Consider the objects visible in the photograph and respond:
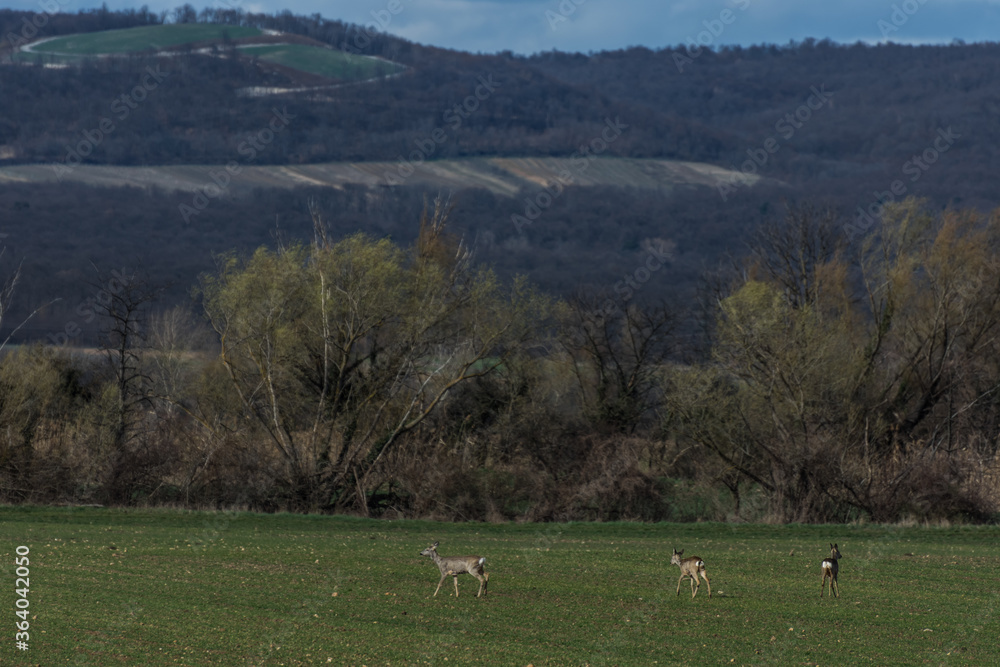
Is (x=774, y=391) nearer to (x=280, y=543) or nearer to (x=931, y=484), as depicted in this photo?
(x=931, y=484)

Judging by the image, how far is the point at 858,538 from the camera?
31.8 meters

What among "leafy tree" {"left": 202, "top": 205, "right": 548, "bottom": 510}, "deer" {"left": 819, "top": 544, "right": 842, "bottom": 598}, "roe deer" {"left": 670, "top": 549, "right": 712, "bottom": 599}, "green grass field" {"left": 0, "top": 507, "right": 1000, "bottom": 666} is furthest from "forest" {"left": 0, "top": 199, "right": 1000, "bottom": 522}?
"roe deer" {"left": 670, "top": 549, "right": 712, "bottom": 599}

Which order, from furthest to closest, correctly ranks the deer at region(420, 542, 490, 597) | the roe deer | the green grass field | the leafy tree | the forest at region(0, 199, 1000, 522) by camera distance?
the leafy tree
the forest at region(0, 199, 1000, 522)
the roe deer
the deer at region(420, 542, 490, 597)
the green grass field

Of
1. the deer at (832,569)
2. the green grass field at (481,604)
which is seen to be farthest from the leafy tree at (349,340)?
the deer at (832,569)

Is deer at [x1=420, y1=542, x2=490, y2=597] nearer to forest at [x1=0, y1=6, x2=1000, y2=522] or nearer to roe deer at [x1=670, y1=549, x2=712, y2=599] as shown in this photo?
roe deer at [x1=670, y1=549, x2=712, y2=599]

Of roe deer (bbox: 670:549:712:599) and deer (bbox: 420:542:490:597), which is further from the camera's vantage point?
roe deer (bbox: 670:549:712:599)

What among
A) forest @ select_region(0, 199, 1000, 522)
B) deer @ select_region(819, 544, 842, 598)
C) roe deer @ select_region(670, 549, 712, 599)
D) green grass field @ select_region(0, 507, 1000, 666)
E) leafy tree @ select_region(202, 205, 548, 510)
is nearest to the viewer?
green grass field @ select_region(0, 507, 1000, 666)

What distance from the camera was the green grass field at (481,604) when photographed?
1487 centimetres

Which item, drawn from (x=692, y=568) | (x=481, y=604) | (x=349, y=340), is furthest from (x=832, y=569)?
(x=349, y=340)

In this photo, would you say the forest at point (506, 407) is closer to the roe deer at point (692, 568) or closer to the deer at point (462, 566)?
the roe deer at point (692, 568)

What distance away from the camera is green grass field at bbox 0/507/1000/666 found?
585 inches

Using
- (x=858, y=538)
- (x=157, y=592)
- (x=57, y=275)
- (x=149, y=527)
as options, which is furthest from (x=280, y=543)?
(x=57, y=275)

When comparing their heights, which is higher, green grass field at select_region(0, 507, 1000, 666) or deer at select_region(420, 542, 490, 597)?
deer at select_region(420, 542, 490, 597)

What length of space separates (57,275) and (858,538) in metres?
118
